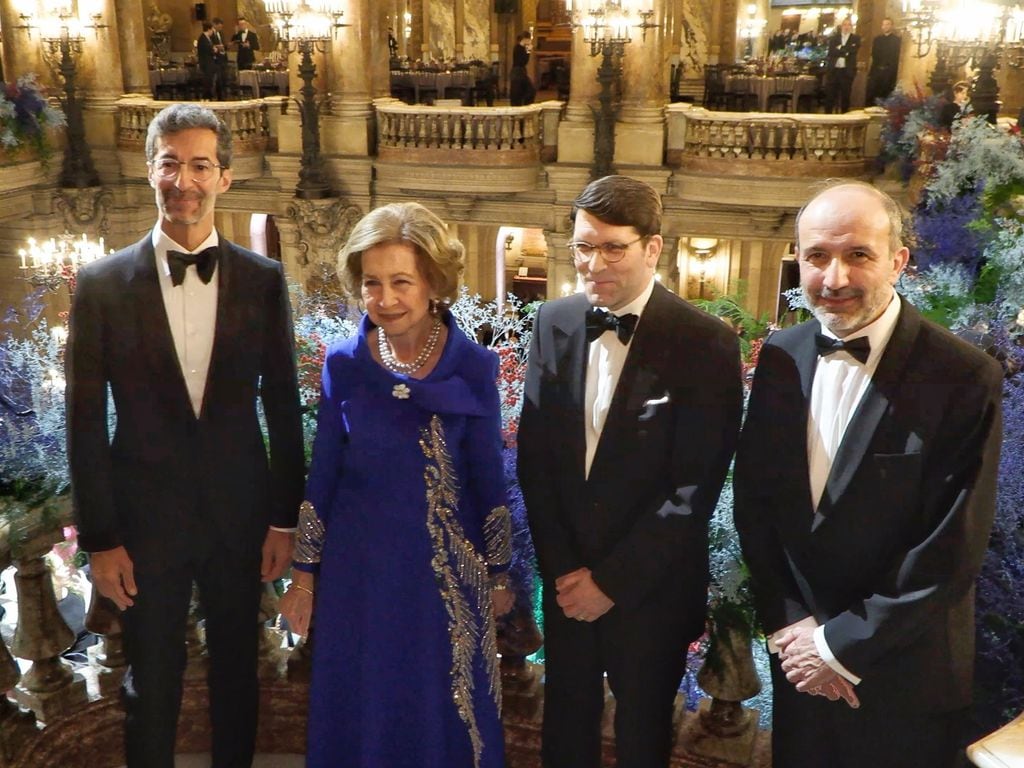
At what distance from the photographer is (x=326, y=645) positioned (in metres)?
2.49

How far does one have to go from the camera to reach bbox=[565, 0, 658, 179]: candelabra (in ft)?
36.7

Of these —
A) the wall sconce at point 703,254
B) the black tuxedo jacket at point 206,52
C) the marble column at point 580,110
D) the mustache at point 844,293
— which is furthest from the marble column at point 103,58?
the mustache at point 844,293

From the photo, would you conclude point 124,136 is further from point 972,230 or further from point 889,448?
point 889,448

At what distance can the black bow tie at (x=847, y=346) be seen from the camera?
6.73 feet

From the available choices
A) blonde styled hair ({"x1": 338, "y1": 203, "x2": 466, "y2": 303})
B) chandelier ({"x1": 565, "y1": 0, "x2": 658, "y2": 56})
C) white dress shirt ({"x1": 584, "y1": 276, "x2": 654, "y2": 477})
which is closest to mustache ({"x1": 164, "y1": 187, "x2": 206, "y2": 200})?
blonde styled hair ({"x1": 338, "y1": 203, "x2": 466, "y2": 303})

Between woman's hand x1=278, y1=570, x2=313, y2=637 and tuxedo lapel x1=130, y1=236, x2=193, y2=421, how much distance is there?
19.8 inches

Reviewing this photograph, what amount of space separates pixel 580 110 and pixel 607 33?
3.21 feet

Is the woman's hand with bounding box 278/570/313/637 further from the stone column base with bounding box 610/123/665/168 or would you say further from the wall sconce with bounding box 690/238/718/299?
the wall sconce with bounding box 690/238/718/299

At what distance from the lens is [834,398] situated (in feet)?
6.97

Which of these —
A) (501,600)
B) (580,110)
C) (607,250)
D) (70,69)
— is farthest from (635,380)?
(70,69)

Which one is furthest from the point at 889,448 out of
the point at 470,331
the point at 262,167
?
the point at 262,167

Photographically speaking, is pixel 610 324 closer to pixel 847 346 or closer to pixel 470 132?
pixel 847 346

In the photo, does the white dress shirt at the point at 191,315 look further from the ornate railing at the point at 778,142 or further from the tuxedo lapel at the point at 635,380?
the ornate railing at the point at 778,142

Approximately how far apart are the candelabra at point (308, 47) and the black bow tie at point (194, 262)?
10.1 meters
